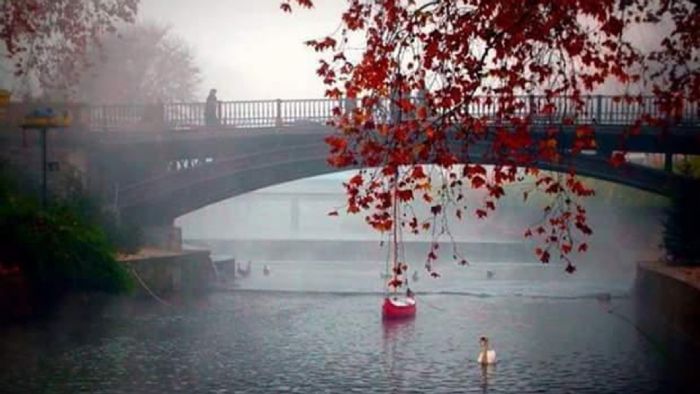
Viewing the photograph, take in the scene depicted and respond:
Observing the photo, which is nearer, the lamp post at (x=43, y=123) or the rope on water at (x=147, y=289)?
the lamp post at (x=43, y=123)

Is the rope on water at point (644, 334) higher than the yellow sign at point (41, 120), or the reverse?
the yellow sign at point (41, 120)

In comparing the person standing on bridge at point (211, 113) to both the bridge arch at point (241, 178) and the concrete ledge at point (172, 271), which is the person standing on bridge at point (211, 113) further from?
the concrete ledge at point (172, 271)

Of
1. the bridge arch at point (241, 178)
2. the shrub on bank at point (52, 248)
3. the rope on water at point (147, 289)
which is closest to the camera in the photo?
the shrub on bank at point (52, 248)

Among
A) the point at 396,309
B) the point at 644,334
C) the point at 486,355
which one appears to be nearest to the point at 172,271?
the point at 396,309

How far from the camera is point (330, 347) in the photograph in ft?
90.3

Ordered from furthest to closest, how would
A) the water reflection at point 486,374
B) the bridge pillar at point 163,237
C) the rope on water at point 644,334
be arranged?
the bridge pillar at point 163,237
the rope on water at point 644,334
the water reflection at point 486,374

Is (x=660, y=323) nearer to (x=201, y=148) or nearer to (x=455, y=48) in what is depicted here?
(x=201, y=148)

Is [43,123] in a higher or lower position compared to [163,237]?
higher

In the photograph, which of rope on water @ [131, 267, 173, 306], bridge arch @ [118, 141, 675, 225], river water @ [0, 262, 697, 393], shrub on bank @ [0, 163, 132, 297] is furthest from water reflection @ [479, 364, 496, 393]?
rope on water @ [131, 267, 173, 306]

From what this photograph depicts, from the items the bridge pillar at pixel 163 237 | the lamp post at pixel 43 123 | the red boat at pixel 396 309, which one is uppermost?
the lamp post at pixel 43 123

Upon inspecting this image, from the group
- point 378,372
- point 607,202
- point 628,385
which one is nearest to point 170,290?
point 378,372

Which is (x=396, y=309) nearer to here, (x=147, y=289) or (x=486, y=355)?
(x=147, y=289)

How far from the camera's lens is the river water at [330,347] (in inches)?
876

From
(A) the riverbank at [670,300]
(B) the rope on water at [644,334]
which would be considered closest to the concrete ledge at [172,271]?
(B) the rope on water at [644,334]
